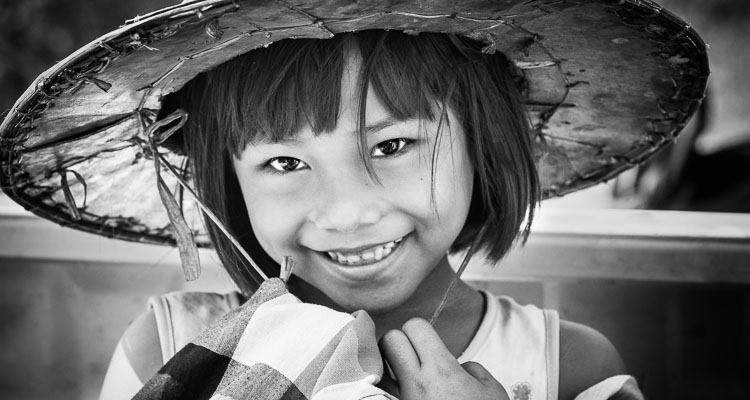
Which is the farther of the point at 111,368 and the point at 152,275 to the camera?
the point at 152,275

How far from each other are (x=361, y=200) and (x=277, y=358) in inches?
10.1

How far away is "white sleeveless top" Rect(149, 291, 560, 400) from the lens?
129 centimetres

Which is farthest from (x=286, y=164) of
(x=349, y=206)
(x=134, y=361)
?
(x=134, y=361)

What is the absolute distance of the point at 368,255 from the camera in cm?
113

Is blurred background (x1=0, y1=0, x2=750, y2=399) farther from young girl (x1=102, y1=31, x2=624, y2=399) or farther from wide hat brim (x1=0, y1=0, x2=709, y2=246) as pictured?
young girl (x1=102, y1=31, x2=624, y2=399)

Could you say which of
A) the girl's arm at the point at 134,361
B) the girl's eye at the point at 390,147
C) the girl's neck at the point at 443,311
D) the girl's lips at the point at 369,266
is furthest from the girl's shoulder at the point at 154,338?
the girl's eye at the point at 390,147

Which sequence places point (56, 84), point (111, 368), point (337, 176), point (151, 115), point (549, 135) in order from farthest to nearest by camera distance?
point (549, 135) < point (111, 368) < point (151, 115) < point (337, 176) < point (56, 84)

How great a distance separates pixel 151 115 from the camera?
122 centimetres

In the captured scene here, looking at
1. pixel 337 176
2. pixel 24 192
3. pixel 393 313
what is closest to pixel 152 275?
pixel 24 192

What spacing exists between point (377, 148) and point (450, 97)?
Answer: 124mm

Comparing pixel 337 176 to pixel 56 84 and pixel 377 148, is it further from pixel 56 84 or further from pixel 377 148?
pixel 56 84

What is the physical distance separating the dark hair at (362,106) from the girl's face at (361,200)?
0.02 m

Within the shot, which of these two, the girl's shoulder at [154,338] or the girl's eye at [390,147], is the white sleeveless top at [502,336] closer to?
the girl's shoulder at [154,338]

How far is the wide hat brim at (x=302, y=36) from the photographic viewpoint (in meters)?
0.92
